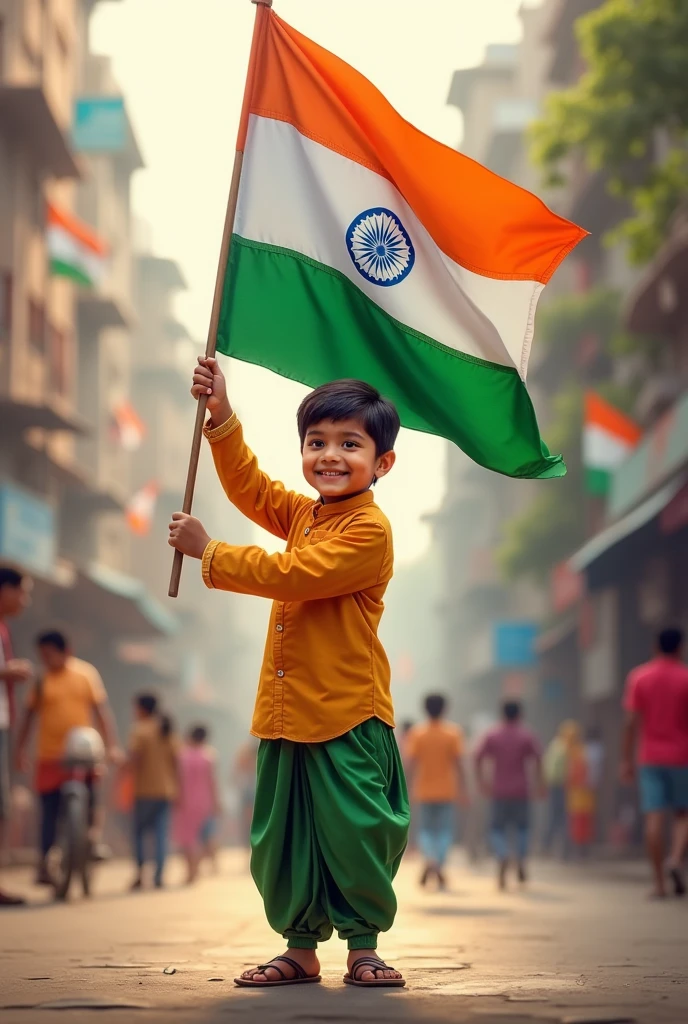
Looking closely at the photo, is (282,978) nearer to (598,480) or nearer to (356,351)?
(356,351)

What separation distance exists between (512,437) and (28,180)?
2219 centimetres

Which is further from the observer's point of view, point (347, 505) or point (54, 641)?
point (54, 641)

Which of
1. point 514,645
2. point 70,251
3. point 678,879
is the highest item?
point 70,251

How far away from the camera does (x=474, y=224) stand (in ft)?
21.0

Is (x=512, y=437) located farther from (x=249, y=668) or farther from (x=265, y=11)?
(x=249, y=668)

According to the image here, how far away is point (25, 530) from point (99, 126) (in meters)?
8.66

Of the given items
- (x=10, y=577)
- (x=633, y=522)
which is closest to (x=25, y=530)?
(x=633, y=522)

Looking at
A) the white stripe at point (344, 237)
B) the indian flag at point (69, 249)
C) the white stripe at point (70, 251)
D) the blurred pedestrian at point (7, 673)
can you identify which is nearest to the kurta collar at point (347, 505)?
the white stripe at point (344, 237)

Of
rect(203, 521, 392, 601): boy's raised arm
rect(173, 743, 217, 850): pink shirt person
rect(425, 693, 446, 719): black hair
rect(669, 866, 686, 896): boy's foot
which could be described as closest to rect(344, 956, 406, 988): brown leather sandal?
rect(203, 521, 392, 601): boy's raised arm

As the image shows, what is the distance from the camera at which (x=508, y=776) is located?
50.8 ft

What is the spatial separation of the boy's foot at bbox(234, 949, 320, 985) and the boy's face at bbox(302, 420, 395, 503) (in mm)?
1315

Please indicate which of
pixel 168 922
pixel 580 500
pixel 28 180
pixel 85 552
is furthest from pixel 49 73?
Result: pixel 168 922

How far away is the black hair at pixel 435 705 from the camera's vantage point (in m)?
15.1

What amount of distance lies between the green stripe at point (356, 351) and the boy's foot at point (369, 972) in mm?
1888
